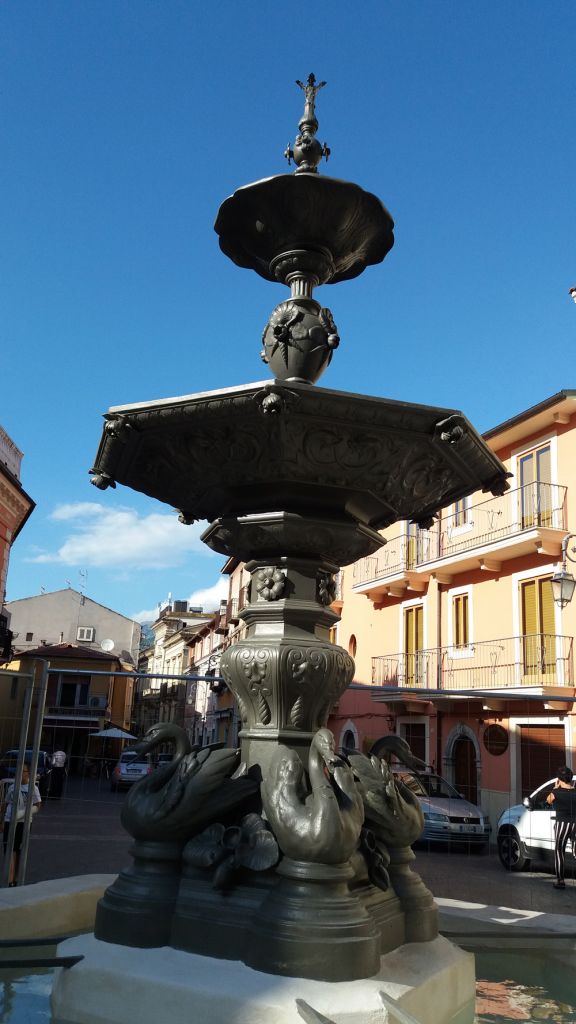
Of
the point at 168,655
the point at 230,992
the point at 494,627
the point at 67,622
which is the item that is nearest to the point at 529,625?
the point at 494,627

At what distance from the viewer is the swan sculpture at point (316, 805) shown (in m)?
3.30

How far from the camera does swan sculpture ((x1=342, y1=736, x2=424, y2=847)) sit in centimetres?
394

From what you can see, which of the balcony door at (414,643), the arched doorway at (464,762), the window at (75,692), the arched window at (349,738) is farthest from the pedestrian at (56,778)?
the window at (75,692)

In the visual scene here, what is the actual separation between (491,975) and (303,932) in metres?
1.78

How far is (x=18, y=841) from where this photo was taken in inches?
275

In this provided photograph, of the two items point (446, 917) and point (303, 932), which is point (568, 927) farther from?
point (303, 932)

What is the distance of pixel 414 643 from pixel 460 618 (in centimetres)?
253

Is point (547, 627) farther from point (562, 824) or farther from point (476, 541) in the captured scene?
point (562, 824)

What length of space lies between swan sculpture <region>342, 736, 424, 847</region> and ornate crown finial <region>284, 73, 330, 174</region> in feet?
10.3

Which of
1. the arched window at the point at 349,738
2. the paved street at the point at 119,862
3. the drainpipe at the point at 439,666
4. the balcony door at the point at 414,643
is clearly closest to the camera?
the paved street at the point at 119,862

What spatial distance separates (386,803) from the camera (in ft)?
13.0

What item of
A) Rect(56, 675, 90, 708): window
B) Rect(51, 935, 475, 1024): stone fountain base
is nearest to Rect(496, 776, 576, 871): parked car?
Rect(51, 935, 475, 1024): stone fountain base

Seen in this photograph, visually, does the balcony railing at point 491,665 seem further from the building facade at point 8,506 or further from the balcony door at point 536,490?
the building facade at point 8,506

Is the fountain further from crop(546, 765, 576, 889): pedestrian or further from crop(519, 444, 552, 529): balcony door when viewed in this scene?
crop(519, 444, 552, 529): balcony door
